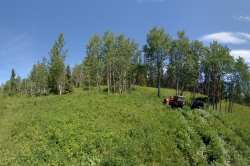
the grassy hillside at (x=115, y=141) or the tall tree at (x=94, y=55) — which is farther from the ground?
the tall tree at (x=94, y=55)

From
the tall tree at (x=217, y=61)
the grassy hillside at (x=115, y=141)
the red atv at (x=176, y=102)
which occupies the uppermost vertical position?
the tall tree at (x=217, y=61)

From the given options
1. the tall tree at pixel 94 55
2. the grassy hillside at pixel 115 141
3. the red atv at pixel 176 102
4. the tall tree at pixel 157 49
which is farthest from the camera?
the tall tree at pixel 94 55

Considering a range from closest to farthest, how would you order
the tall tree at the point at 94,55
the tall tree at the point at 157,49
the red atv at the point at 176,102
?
the red atv at the point at 176,102 < the tall tree at the point at 157,49 < the tall tree at the point at 94,55

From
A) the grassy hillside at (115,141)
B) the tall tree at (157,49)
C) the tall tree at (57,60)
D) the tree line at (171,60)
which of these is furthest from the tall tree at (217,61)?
the tall tree at (57,60)

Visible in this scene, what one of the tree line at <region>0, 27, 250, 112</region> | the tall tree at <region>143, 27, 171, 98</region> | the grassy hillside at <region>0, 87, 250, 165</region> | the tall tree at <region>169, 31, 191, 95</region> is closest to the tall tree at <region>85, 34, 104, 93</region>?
the tree line at <region>0, 27, 250, 112</region>

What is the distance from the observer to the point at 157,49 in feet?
122

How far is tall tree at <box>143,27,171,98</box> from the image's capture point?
Answer: 3719 cm

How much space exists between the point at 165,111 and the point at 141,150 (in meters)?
10.2

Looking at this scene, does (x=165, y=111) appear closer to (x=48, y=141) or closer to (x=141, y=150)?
(x=141, y=150)

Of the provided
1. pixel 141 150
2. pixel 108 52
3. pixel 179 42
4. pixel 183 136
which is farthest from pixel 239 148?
pixel 108 52

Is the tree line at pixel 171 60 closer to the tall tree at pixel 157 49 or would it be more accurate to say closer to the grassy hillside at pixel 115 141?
the tall tree at pixel 157 49

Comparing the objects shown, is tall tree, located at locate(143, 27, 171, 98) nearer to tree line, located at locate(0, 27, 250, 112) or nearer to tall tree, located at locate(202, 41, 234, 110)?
tree line, located at locate(0, 27, 250, 112)

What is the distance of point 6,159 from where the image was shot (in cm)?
975

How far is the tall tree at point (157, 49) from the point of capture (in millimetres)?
37188
